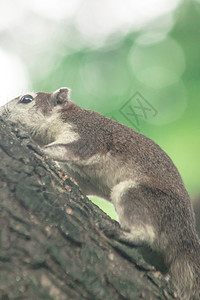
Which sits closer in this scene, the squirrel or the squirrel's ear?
the squirrel

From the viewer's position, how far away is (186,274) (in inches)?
126

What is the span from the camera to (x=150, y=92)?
655 cm

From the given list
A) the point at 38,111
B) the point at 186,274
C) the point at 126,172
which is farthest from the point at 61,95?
the point at 186,274

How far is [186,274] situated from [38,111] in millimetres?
2914

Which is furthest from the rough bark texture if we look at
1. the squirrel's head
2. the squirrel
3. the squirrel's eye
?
the squirrel's eye

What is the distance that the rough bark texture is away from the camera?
2137mm

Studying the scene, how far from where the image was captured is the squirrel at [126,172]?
328 cm

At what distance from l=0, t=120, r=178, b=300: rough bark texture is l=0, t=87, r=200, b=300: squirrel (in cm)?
44

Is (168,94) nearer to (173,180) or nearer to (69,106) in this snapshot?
(69,106)

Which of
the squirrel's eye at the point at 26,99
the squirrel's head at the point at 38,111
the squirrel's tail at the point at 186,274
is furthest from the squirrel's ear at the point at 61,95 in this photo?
the squirrel's tail at the point at 186,274

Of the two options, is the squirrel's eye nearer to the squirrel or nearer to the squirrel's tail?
the squirrel

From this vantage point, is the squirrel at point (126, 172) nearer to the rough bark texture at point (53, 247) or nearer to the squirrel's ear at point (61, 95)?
the squirrel's ear at point (61, 95)

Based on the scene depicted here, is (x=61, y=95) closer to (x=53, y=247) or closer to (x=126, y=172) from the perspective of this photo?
(x=126, y=172)

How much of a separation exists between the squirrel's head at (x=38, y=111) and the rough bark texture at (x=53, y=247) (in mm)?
1836
